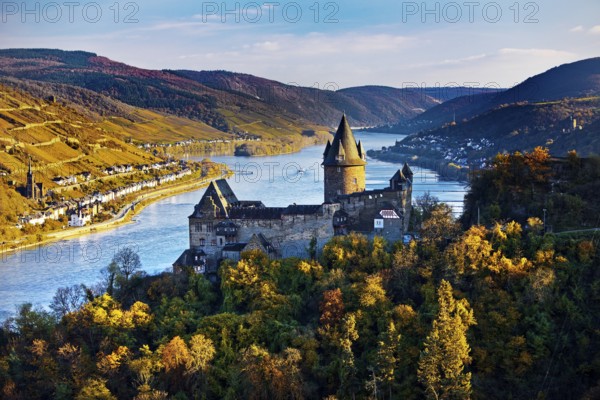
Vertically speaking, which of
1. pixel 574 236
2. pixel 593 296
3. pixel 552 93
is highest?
pixel 552 93

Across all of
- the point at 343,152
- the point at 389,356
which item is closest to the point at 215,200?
the point at 343,152

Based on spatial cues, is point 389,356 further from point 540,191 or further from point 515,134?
point 515,134

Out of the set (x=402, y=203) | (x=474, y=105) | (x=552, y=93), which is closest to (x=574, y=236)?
(x=402, y=203)

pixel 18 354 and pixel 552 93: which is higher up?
pixel 552 93

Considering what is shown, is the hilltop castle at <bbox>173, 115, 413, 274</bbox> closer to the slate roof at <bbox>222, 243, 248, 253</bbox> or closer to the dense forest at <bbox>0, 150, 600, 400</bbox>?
the slate roof at <bbox>222, 243, 248, 253</bbox>

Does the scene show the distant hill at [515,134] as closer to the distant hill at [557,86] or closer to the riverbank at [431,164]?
the riverbank at [431,164]

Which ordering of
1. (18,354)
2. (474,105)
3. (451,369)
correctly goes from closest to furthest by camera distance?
(451,369) < (18,354) < (474,105)

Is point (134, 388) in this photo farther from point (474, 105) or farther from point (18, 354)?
point (474, 105)
